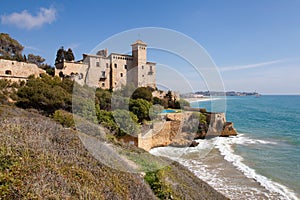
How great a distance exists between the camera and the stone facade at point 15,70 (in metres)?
17.5

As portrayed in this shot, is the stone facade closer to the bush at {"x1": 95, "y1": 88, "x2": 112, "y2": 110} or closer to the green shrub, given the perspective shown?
the bush at {"x1": 95, "y1": 88, "x2": 112, "y2": 110}

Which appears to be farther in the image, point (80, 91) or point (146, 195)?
point (80, 91)

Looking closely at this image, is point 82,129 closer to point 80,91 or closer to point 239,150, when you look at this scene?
point 80,91

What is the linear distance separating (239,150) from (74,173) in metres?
17.4

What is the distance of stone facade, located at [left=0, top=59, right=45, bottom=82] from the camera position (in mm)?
17522

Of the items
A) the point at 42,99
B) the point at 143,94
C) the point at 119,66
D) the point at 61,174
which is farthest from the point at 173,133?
the point at 61,174

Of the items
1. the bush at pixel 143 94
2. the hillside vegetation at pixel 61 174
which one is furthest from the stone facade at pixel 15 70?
the hillside vegetation at pixel 61 174

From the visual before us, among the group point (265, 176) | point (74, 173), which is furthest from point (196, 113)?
point (74, 173)

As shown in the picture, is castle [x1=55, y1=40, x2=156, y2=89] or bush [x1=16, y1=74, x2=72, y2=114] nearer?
bush [x1=16, y1=74, x2=72, y2=114]

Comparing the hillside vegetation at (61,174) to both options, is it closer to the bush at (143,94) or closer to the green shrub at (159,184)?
the green shrub at (159,184)

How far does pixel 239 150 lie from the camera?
18578 millimetres

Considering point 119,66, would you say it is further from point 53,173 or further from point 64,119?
point 53,173

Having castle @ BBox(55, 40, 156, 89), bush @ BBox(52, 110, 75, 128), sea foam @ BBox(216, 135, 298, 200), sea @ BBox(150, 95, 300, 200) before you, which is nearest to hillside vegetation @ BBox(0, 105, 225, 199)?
bush @ BBox(52, 110, 75, 128)

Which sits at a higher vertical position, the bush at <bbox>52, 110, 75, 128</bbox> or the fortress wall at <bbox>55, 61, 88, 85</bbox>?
the fortress wall at <bbox>55, 61, 88, 85</bbox>
